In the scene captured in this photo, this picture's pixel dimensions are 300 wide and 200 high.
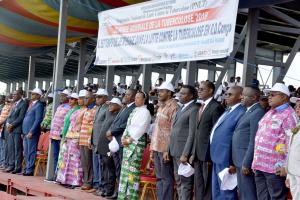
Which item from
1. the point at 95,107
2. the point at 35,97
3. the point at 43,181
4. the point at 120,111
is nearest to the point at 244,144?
the point at 120,111

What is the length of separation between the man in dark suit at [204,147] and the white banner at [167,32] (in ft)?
1.90

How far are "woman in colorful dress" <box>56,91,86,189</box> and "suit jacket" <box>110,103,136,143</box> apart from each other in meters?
1.23

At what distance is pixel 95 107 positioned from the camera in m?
9.20

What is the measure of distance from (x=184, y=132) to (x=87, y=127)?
2.56 m

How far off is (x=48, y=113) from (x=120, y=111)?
2.74 meters

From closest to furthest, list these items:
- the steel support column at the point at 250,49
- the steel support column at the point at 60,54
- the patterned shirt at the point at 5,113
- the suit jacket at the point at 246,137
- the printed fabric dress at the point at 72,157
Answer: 1. the suit jacket at the point at 246,137
2. the steel support column at the point at 250,49
3. the printed fabric dress at the point at 72,157
4. the steel support column at the point at 60,54
5. the patterned shirt at the point at 5,113

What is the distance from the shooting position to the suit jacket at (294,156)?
5.28 meters

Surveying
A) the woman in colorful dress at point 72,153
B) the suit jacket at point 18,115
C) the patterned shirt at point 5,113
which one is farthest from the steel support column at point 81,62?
the woman in colorful dress at point 72,153

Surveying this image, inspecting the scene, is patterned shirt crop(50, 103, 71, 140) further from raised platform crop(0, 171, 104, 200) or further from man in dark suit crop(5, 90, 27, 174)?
man in dark suit crop(5, 90, 27, 174)

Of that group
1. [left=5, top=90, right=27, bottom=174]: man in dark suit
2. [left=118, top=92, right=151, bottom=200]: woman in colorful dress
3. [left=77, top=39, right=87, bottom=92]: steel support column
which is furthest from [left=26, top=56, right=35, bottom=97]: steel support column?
[left=118, top=92, right=151, bottom=200]: woman in colorful dress

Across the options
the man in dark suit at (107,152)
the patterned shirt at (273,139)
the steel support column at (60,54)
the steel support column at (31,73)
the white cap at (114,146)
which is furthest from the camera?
the steel support column at (31,73)

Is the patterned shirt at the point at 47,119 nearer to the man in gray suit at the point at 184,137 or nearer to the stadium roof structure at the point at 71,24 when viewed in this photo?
the stadium roof structure at the point at 71,24

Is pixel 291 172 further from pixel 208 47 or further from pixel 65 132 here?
pixel 65 132

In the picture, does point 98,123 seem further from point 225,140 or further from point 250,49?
point 225,140
